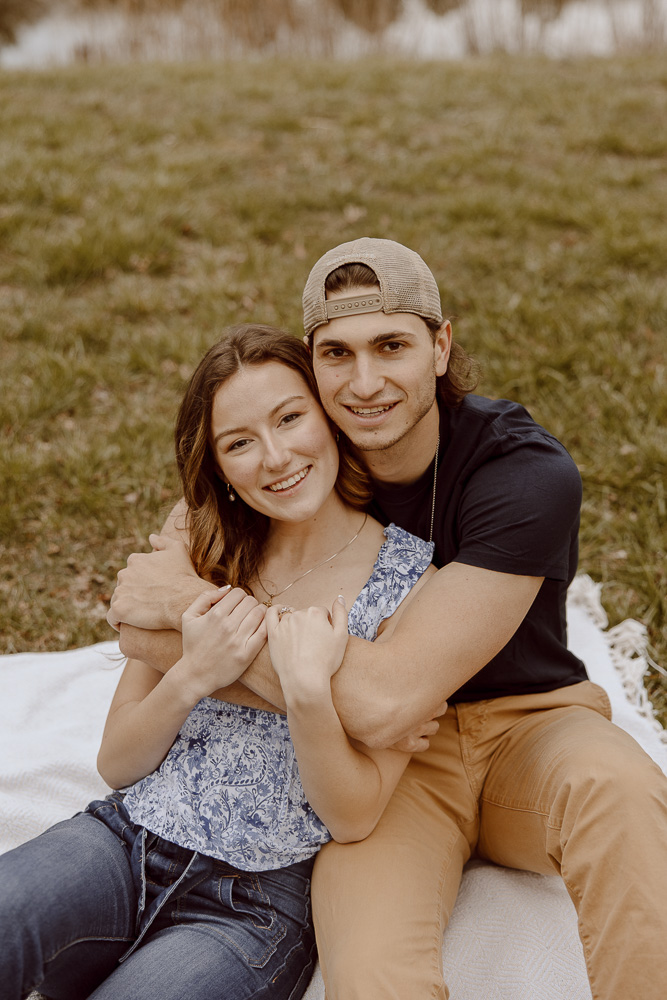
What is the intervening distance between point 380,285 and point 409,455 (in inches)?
22.3

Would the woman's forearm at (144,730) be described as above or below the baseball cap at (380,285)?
below

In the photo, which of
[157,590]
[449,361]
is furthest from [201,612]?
[449,361]

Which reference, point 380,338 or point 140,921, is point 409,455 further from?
point 140,921

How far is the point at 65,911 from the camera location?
222cm

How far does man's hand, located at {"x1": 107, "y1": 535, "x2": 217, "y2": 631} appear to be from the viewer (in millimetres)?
2635

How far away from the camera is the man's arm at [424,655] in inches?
89.8

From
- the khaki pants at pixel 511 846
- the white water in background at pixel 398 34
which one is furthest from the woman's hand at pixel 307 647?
the white water in background at pixel 398 34

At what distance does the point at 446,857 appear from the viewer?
8.33ft

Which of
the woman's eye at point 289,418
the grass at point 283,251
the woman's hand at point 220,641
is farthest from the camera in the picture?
the grass at point 283,251

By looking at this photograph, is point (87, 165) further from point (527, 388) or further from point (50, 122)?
point (527, 388)

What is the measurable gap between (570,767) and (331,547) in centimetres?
104

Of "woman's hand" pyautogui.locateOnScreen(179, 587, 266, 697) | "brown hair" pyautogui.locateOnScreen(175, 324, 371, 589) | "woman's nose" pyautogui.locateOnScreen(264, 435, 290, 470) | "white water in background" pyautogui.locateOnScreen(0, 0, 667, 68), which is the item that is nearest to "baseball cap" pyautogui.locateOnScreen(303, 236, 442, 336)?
"brown hair" pyautogui.locateOnScreen(175, 324, 371, 589)

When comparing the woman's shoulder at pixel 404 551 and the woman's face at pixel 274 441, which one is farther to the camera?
the woman's shoulder at pixel 404 551

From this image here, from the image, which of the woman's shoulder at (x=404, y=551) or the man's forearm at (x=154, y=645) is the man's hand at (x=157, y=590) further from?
the woman's shoulder at (x=404, y=551)
